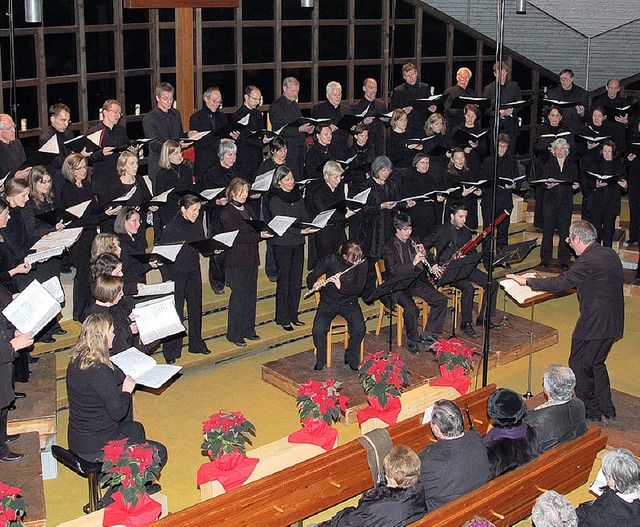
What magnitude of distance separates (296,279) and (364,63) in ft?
15.6

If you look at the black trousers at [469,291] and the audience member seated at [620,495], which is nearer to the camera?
the audience member seated at [620,495]

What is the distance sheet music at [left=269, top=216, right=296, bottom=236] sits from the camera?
878cm

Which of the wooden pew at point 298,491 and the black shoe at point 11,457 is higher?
the wooden pew at point 298,491

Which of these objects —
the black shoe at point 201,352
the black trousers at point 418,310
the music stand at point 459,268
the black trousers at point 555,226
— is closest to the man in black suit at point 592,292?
the music stand at point 459,268

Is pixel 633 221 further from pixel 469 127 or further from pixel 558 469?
pixel 558 469

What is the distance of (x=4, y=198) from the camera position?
25.8 ft

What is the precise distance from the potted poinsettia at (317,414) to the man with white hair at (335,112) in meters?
4.10

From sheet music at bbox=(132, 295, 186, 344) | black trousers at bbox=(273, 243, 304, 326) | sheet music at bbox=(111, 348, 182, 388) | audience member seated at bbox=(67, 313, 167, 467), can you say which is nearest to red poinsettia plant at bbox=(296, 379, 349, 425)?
sheet music at bbox=(111, 348, 182, 388)

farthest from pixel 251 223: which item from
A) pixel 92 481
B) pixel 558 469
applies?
pixel 558 469

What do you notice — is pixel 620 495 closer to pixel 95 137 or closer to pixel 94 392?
pixel 94 392

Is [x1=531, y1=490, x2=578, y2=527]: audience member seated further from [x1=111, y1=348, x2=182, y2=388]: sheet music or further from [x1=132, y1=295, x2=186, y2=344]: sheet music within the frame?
[x1=132, y1=295, x2=186, y2=344]: sheet music

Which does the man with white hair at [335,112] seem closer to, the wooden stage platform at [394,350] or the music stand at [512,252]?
the wooden stage platform at [394,350]

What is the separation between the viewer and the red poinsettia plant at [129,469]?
5.55 meters

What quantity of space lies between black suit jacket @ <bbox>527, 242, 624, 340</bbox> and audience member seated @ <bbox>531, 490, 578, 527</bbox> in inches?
111
